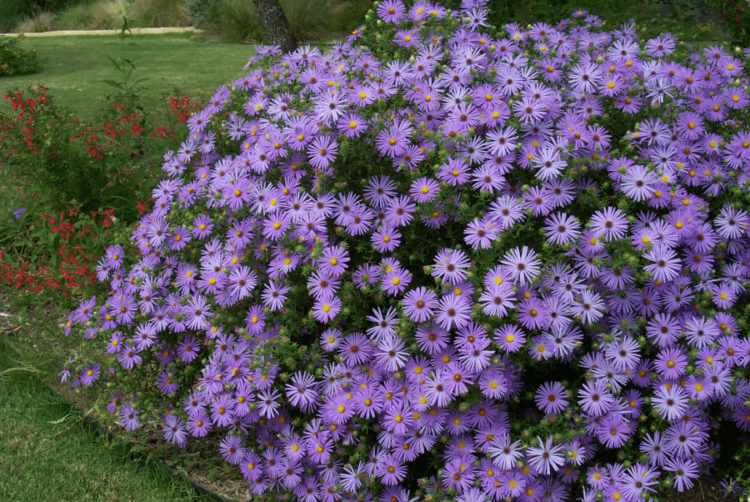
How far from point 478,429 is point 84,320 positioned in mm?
1802

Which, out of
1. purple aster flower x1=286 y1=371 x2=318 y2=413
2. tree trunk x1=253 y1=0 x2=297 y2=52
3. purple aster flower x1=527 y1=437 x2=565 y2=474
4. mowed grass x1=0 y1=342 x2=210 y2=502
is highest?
tree trunk x1=253 y1=0 x2=297 y2=52

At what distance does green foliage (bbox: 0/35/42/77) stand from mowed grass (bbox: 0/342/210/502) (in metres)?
8.99

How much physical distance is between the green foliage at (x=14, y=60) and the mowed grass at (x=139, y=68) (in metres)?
0.17

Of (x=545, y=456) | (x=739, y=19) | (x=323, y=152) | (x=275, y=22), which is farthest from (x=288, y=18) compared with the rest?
(x=545, y=456)

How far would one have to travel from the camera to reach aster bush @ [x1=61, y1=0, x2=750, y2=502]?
72.4 inches

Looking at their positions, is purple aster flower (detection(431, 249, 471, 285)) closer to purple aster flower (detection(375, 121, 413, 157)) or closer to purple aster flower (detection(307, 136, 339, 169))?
purple aster flower (detection(375, 121, 413, 157))

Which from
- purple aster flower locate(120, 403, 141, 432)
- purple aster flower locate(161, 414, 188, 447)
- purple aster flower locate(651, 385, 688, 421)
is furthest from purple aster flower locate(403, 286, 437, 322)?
purple aster flower locate(120, 403, 141, 432)

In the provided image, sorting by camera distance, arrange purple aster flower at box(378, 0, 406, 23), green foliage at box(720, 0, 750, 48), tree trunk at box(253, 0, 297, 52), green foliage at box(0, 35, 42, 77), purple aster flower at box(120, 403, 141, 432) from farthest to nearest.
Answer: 1. green foliage at box(0, 35, 42, 77)
2. tree trunk at box(253, 0, 297, 52)
3. green foliage at box(720, 0, 750, 48)
4. purple aster flower at box(378, 0, 406, 23)
5. purple aster flower at box(120, 403, 141, 432)

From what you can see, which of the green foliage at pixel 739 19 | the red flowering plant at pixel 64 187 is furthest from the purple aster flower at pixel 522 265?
the green foliage at pixel 739 19

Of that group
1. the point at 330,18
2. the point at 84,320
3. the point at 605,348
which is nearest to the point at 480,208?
the point at 605,348

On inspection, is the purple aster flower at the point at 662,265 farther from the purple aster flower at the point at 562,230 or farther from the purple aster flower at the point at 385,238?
the purple aster flower at the point at 385,238

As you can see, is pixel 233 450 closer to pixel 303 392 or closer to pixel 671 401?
pixel 303 392

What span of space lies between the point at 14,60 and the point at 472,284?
10901 mm

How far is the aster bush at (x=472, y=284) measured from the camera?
184 cm
